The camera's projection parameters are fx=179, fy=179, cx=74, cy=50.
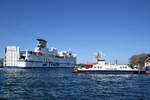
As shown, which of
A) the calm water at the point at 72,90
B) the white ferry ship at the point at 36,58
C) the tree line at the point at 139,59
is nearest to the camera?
the calm water at the point at 72,90

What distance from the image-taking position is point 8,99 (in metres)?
18.1

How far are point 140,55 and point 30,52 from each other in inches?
2596

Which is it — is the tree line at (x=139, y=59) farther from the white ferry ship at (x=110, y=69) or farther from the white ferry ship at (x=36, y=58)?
the white ferry ship at (x=36, y=58)

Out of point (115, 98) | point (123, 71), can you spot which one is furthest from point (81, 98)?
point (123, 71)

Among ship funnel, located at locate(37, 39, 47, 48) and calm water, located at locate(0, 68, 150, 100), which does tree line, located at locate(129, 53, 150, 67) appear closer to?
ship funnel, located at locate(37, 39, 47, 48)

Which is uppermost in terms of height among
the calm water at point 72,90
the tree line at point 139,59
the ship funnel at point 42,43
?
the ship funnel at point 42,43

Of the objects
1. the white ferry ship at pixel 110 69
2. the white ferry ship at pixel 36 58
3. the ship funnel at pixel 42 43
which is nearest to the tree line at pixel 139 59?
the white ferry ship at pixel 110 69

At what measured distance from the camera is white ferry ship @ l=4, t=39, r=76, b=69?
10561 centimetres

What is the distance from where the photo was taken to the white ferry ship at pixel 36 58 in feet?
346

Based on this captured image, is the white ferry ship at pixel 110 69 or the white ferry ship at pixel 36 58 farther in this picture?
the white ferry ship at pixel 36 58

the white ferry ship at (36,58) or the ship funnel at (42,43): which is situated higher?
the ship funnel at (42,43)

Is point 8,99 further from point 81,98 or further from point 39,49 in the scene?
point 39,49

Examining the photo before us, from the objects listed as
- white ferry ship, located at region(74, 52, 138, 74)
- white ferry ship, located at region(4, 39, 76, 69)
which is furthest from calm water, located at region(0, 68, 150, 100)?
white ferry ship, located at region(4, 39, 76, 69)

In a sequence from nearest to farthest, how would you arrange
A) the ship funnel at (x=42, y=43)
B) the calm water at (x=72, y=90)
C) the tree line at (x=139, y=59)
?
the calm water at (x=72, y=90), the tree line at (x=139, y=59), the ship funnel at (x=42, y=43)
